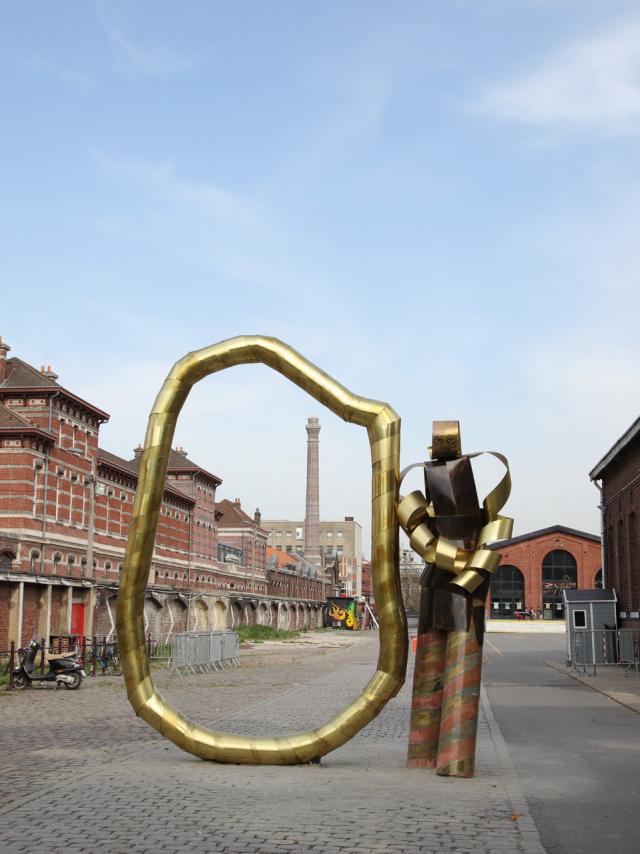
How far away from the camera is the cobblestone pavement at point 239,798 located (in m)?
7.07

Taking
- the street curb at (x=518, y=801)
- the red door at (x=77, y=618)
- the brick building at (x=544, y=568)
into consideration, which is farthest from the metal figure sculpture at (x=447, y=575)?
the brick building at (x=544, y=568)

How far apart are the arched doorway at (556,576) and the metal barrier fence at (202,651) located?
1944 inches

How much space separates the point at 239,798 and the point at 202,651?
20899mm

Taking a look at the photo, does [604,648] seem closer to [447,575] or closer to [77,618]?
[77,618]

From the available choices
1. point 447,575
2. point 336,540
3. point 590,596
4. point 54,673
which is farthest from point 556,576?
point 336,540

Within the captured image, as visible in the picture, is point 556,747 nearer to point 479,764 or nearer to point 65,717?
point 479,764

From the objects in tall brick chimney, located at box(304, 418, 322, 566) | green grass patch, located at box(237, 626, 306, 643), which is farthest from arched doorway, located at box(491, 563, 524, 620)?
tall brick chimney, located at box(304, 418, 322, 566)

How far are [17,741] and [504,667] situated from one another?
67.1 feet

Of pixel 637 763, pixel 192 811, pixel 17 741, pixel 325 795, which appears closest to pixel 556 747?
pixel 637 763

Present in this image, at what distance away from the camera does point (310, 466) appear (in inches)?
4134

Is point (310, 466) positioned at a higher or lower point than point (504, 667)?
higher

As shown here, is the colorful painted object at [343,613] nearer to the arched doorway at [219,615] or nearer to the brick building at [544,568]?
the brick building at [544,568]

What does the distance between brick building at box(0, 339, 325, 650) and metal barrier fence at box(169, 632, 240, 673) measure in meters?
4.11

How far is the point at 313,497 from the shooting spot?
10212 cm
